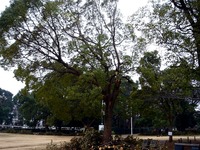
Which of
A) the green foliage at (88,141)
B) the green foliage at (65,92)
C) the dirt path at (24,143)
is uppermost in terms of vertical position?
the green foliage at (65,92)

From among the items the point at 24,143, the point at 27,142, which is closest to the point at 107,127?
the point at 24,143

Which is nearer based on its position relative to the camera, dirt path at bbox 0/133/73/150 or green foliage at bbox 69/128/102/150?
green foliage at bbox 69/128/102/150

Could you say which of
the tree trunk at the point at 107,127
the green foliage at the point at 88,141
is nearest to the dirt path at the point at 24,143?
the green foliage at the point at 88,141

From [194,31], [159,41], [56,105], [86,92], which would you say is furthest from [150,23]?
[56,105]

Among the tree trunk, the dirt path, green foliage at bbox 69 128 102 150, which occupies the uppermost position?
the tree trunk

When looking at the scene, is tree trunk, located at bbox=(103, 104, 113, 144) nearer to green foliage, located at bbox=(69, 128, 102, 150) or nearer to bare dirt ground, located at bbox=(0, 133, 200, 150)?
green foliage, located at bbox=(69, 128, 102, 150)

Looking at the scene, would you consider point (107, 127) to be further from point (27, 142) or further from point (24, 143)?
point (27, 142)

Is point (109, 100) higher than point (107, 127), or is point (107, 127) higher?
point (109, 100)

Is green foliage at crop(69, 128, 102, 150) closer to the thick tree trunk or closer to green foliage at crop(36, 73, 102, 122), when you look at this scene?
the thick tree trunk

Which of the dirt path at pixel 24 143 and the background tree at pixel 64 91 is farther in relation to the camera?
the dirt path at pixel 24 143

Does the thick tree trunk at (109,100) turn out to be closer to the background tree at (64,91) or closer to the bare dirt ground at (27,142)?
the background tree at (64,91)

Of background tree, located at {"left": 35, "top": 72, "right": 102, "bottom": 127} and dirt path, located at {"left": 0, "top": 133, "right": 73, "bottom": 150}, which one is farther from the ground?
background tree, located at {"left": 35, "top": 72, "right": 102, "bottom": 127}

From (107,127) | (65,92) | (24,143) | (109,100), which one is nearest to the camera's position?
(107,127)

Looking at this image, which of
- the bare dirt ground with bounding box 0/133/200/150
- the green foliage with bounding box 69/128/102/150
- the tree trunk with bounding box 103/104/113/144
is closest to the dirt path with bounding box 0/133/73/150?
the bare dirt ground with bounding box 0/133/200/150
